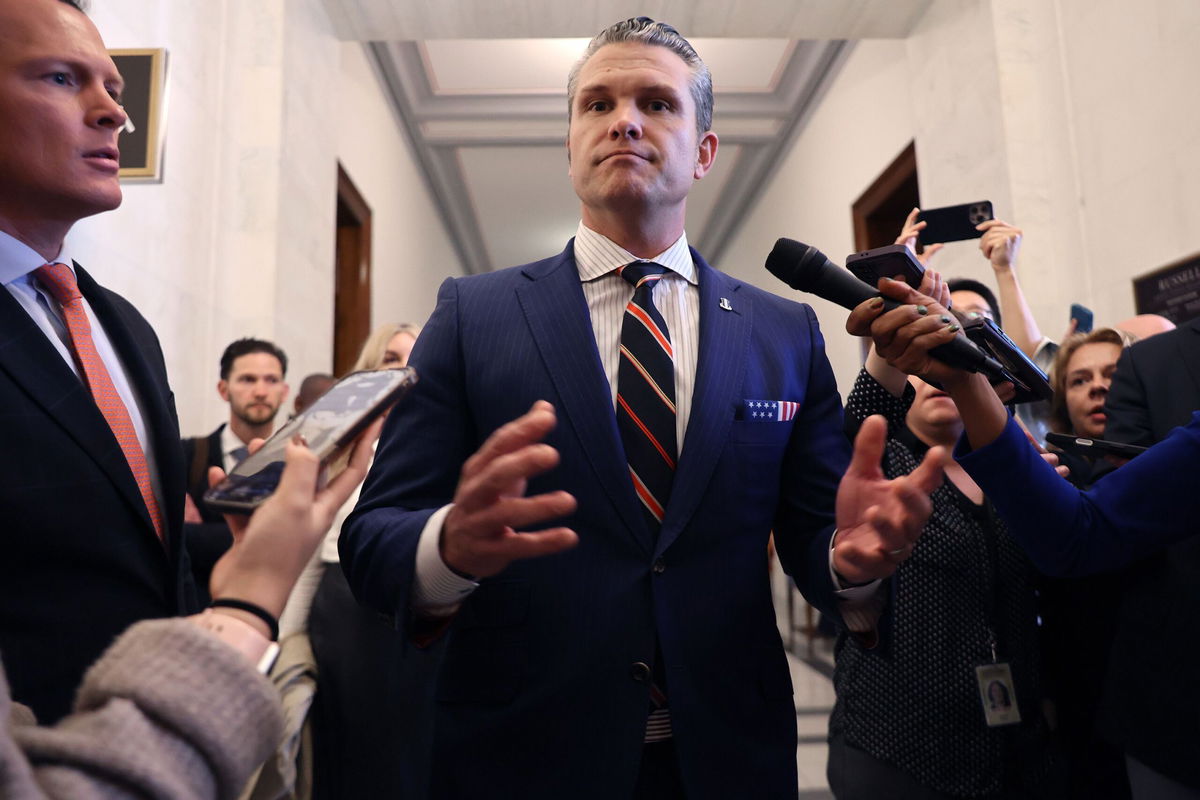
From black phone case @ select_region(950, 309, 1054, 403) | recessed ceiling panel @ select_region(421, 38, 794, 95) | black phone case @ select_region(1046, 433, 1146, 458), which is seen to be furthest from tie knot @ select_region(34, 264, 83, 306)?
recessed ceiling panel @ select_region(421, 38, 794, 95)

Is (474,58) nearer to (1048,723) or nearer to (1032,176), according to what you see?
(1032,176)

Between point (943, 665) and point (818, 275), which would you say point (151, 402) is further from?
point (943, 665)

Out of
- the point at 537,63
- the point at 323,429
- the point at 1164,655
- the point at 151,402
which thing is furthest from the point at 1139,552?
the point at 537,63

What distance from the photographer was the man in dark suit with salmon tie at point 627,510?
1095 mm

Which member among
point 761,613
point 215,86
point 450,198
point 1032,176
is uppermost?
point 450,198

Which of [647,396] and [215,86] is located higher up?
[215,86]

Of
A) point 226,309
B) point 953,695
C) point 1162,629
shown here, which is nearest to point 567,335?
point 953,695

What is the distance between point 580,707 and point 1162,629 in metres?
1.24

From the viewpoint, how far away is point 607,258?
138cm

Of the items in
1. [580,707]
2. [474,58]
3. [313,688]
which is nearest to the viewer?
[580,707]

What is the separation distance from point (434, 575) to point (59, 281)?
677 mm

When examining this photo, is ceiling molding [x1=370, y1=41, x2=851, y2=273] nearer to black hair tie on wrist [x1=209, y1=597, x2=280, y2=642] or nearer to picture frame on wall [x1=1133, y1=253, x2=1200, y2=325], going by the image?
picture frame on wall [x1=1133, y1=253, x2=1200, y2=325]

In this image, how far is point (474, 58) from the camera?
267 inches

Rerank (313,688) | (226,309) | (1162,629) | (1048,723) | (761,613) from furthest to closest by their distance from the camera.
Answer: (226,309) < (313,688) < (1048,723) < (1162,629) < (761,613)
